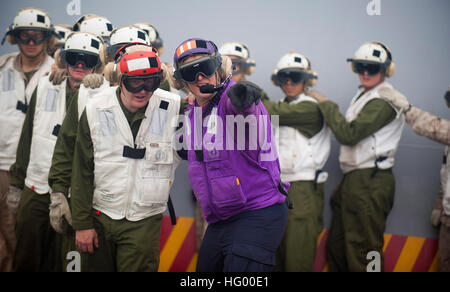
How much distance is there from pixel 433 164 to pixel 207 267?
265 centimetres

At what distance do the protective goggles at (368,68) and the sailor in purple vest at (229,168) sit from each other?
198 cm

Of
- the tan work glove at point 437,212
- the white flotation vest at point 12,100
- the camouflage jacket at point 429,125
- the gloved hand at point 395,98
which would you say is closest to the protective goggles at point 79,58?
the white flotation vest at point 12,100

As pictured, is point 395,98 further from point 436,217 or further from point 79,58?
point 79,58

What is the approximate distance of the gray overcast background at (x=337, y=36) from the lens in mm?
4457

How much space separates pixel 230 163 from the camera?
2.79 m

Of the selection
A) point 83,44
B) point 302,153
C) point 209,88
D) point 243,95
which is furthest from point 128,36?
point 302,153

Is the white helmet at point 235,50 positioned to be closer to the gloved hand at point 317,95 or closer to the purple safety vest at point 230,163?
the gloved hand at point 317,95

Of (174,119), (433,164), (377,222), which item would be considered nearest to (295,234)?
(377,222)

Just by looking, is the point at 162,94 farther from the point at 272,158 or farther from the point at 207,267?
the point at 207,267

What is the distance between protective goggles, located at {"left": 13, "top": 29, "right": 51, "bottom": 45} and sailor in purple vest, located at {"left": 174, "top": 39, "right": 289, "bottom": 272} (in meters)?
2.22

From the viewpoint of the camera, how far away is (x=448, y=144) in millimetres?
4180

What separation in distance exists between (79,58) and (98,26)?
22.8 inches

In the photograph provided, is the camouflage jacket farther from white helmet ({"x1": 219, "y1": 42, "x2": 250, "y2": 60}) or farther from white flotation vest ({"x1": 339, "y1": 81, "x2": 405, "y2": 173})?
white helmet ({"x1": 219, "y1": 42, "x2": 250, "y2": 60})

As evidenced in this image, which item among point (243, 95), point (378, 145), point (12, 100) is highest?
point (243, 95)
